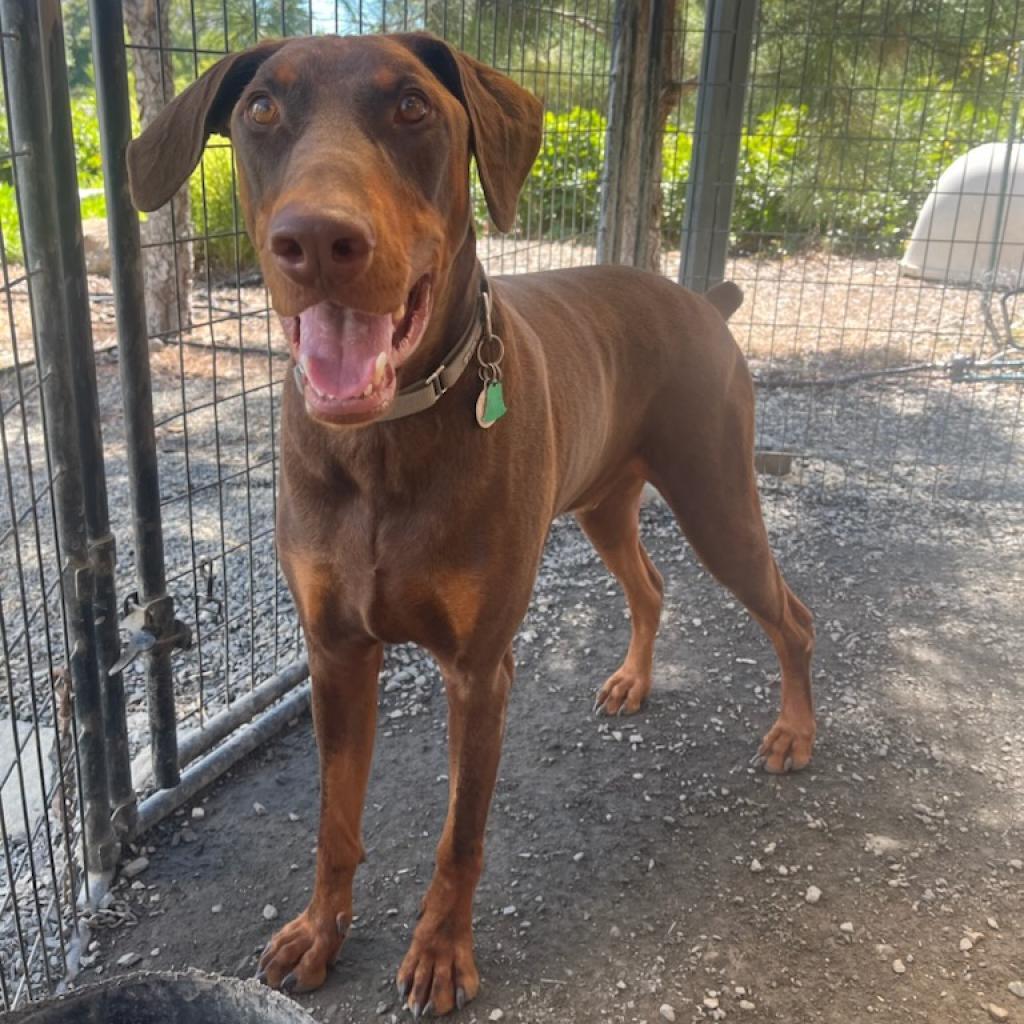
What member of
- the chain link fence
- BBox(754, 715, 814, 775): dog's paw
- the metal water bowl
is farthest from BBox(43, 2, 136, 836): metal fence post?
BBox(754, 715, 814, 775): dog's paw

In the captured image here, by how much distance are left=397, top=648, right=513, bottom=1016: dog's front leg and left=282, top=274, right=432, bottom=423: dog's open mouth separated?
741 millimetres

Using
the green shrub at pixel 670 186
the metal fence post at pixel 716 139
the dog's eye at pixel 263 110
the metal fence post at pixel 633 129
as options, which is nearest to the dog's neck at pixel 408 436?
the dog's eye at pixel 263 110

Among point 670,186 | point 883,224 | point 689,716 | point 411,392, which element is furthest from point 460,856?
point 883,224

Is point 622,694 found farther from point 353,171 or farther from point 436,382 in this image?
point 353,171

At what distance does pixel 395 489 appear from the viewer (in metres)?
2.16

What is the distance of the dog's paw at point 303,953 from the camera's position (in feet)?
8.07

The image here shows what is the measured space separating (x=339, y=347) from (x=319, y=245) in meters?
0.26

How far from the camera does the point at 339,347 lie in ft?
6.03

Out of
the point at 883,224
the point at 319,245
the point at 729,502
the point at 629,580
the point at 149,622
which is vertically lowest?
the point at 629,580

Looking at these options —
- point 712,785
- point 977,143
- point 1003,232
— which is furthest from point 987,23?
point 712,785

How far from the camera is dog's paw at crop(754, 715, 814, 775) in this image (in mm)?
3268

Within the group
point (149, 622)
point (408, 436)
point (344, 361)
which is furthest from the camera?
point (149, 622)

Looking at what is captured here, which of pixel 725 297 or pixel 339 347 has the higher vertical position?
pixel 339 347

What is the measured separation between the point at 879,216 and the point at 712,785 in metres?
5.52
